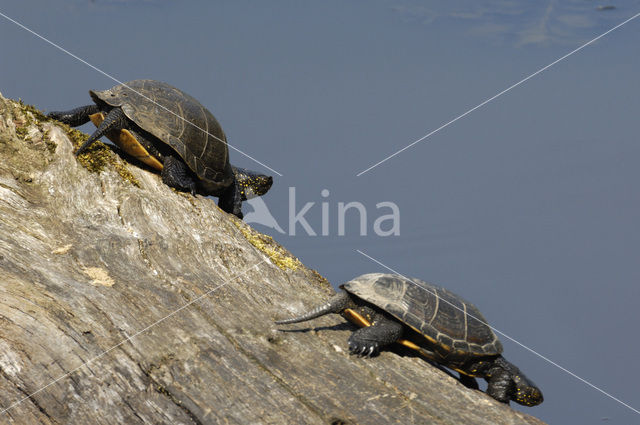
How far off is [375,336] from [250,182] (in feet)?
12.7

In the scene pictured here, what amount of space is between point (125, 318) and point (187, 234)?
151cm

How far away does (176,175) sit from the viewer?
6352 millimetres

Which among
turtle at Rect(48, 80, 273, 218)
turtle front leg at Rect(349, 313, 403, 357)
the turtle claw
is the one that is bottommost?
the turtle claw

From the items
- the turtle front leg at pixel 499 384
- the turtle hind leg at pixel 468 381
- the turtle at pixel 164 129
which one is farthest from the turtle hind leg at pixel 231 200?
the turtle front leg at pixel 499 384

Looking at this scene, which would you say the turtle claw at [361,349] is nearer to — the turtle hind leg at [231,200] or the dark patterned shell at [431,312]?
the dark patterned shell at [431,312]

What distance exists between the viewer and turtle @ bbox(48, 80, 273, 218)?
249 inches

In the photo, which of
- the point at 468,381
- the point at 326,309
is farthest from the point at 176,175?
the point at 468,381

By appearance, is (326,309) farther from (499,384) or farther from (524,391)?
(524,391)

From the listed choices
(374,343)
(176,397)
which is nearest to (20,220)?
(176,397)

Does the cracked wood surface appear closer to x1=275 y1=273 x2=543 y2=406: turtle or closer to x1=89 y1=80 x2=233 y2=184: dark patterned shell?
x1=275 y1=273 x2=543 y2=406: turtle

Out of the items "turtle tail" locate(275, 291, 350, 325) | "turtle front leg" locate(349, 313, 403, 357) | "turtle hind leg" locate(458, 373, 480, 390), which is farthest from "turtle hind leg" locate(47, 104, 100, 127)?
"turtle hind leg" locate(458, 373, 480, 390)

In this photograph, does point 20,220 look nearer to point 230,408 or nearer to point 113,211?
point 113,211

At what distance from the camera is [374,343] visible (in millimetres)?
4430

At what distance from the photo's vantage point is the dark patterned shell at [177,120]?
639cm
